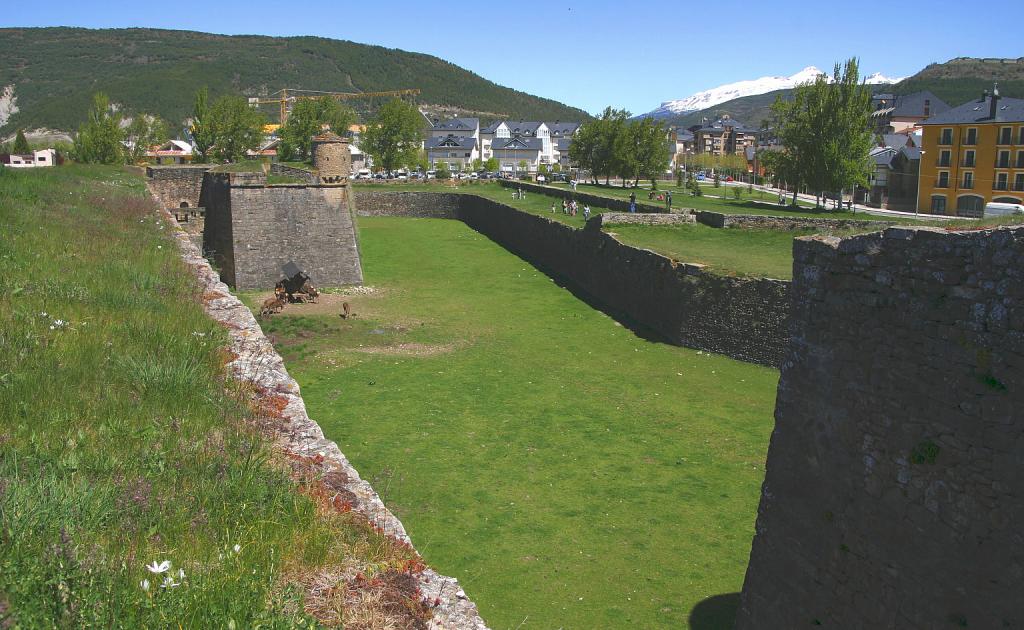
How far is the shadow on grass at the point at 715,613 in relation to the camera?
817cm

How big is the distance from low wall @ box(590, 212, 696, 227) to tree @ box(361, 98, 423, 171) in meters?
43.7

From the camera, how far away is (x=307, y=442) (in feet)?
17.4

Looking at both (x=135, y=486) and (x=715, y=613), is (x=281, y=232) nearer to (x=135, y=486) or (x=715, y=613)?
(x=715, y=613)

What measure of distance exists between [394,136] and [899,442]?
66912 mm

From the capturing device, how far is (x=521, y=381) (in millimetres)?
16484

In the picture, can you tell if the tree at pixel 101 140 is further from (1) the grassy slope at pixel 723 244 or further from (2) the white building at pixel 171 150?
(1) the grassy slope at pixel 723 244

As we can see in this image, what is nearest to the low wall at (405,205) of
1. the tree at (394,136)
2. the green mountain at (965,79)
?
the tree at (394,136)

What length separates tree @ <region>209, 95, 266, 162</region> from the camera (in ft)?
187

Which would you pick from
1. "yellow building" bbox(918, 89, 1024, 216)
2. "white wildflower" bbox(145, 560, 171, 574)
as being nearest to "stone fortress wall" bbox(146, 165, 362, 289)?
"white wildflower" bbox(145, 560, 171, 574)

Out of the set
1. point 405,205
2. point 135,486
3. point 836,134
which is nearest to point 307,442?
point 135,486

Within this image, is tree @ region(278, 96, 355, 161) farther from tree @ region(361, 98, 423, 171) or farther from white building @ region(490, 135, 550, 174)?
white building @ region(490, 135, 550, 174)

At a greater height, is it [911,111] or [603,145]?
[911,111]

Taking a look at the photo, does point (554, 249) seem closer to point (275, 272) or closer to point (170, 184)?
point (275, 272)

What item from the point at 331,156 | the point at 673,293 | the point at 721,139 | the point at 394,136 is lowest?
the point at 673,293
